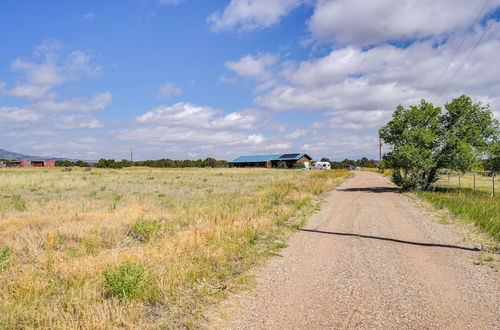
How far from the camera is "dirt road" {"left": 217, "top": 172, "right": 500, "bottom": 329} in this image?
4700 mm

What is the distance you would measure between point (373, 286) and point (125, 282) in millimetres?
4710

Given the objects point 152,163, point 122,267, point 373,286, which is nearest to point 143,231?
point 122,267

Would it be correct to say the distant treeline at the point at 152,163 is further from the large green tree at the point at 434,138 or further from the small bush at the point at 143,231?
the small bush at the point at 143,231

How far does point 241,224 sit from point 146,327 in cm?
633

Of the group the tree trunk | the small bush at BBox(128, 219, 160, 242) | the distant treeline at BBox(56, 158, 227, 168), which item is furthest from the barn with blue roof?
the small bush at BBox(128, 219, 160, 242)

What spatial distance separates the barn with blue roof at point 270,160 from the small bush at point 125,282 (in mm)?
98830

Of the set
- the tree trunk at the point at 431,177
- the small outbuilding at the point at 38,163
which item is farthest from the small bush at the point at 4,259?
the small outbuilding at the point at 38,163

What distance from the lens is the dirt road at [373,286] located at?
4700 millimetres

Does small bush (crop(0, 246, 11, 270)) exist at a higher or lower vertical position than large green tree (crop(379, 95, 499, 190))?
lower

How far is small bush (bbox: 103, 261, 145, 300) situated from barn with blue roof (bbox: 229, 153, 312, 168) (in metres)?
98.8

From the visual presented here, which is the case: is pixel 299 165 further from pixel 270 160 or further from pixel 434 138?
pixel 434 138

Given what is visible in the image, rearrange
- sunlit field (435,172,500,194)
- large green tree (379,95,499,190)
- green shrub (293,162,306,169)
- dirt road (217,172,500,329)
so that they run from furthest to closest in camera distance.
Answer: green shrub (293,162,306,169)
sunlit field (435,172,500,194)
large green tree (379,95,499,190)
dirt road (217,172,500,329)

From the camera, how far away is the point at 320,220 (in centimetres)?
1320

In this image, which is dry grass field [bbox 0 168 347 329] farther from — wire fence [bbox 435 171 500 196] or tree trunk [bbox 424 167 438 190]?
wire fence [bbox 435 171 500 196]
